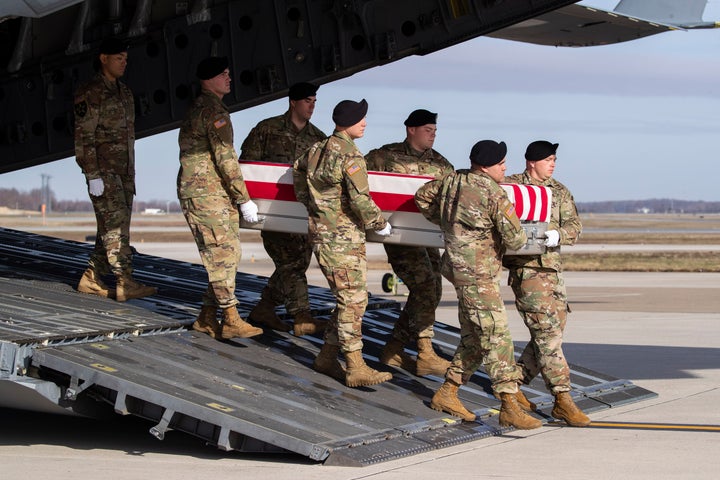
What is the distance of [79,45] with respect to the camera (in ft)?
33.7

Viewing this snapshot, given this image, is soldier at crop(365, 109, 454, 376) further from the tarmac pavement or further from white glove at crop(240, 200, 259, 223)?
the tarmac pavement

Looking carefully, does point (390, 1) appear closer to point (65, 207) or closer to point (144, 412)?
point (144, 412)

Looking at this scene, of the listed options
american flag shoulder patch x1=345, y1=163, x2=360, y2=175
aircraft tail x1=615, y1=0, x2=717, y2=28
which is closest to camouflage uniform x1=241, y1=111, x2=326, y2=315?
american flag shoulder patch x1=345, y1=163, x2=360, y2=175

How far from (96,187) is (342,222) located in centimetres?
211

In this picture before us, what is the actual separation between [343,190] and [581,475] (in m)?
2.46

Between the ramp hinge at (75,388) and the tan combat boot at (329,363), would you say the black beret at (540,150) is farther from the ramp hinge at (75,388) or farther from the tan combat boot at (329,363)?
the ramp hinge at (75,388)

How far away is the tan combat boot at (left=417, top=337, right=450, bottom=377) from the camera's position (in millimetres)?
8227

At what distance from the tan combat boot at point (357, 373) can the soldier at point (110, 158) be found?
209cm

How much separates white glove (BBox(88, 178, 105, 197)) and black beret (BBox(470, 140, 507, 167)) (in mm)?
2855

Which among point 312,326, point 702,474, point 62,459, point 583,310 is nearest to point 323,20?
point 312,326

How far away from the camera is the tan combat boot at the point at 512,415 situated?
726 cm

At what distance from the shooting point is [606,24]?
34.9 feet

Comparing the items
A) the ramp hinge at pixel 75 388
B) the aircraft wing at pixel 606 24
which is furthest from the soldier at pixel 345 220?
the aircraft wing at pixel 606 24

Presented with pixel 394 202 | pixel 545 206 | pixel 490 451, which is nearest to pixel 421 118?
pixel 394 202
